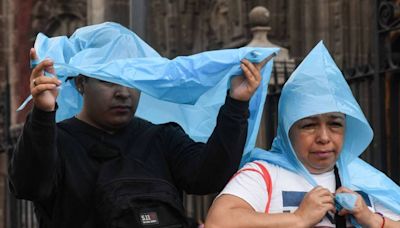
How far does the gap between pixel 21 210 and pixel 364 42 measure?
430 cm

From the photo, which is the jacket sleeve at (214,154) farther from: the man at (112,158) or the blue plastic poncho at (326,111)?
the blue plastic poncho at (326,111)

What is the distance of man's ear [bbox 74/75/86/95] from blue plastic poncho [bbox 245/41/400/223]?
0.69 m

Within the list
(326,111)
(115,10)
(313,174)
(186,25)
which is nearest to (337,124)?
(326,111)

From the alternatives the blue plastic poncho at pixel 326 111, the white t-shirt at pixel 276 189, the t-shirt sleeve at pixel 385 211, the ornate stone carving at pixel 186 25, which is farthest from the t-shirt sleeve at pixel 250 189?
the ornate stone carving at pixel 186 25

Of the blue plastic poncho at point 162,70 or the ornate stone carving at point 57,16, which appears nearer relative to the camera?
the blue plastic poncho at point 162,70

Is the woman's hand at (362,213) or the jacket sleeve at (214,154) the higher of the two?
the jacket sleeve at (214,154)

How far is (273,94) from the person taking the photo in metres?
9.59

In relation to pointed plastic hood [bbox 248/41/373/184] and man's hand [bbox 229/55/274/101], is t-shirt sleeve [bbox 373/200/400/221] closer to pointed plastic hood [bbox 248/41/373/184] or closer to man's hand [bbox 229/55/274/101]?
pointed plastic hood [bbox 248/41/373/184]

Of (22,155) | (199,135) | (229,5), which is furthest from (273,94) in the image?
(229,5)

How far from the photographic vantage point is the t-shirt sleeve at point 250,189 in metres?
4.38

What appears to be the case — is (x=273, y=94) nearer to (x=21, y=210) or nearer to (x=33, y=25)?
(x=21, y=210)

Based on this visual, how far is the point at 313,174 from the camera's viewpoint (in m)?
4.49

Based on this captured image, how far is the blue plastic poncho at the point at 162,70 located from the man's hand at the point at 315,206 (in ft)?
1.76

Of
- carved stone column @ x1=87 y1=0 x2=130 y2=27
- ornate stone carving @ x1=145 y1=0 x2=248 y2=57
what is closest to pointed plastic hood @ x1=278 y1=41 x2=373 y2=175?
carved stone column @ x1=87 y1=0 x2=130 y2=27
